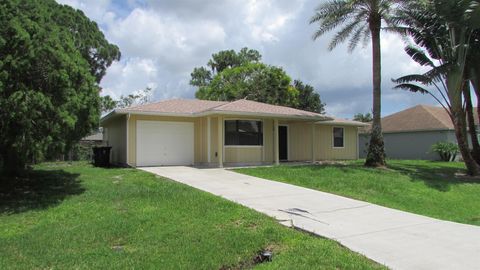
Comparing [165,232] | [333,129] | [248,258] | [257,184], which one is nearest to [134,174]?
[257,184]

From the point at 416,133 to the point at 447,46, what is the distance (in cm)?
1270

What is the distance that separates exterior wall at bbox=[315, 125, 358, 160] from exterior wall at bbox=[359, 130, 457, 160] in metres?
6.38

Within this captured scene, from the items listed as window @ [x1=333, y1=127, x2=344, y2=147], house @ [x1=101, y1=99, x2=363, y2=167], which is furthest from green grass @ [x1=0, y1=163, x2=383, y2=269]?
window @ [x1=333, y1=127, x2=344, y2=147]

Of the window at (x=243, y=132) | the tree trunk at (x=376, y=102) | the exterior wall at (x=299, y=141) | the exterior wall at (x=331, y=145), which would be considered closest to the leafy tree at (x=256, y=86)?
the exterior wall at (x=331, y=145)

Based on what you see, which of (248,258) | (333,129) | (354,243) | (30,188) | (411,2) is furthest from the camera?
(333,129)

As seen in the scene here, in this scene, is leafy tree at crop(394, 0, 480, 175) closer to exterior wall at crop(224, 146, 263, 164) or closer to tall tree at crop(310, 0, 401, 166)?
tall tree at crop(310, 0, 401, 166)

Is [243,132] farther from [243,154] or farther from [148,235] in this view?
[148,235]

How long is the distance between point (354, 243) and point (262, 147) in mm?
13294

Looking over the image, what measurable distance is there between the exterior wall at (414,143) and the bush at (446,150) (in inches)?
39.5

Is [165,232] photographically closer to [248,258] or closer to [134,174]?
[248,258]

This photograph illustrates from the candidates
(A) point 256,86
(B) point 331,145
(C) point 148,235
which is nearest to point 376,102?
(B) point 331,145

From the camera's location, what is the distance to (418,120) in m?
31.0

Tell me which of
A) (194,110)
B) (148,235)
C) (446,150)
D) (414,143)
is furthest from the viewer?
(414,143)

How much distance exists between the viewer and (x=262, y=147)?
19375 mm
